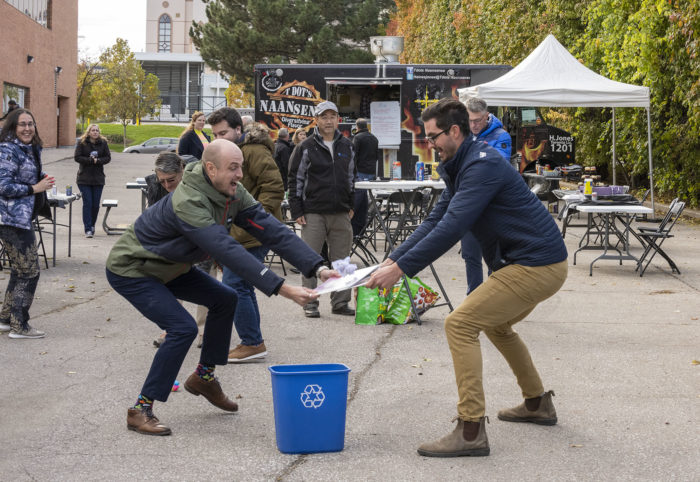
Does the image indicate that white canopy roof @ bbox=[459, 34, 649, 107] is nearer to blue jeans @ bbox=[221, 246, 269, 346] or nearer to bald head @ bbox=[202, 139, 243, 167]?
blue jeans @ bbox=[221, 246, 269, 346]

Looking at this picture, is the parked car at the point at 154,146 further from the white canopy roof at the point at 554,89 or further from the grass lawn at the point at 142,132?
the white canopy roof at the point at 554,89

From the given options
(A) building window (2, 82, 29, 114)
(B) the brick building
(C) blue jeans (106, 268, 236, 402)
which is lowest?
(C) blue jeans (106, 268, 236, 402)

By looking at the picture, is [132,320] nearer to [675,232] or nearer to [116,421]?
[116,421]

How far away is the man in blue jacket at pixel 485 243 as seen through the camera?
4.79 m

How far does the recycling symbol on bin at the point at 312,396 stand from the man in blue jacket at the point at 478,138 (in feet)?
10.6

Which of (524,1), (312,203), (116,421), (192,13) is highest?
(192,13)

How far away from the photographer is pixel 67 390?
6.14 meters

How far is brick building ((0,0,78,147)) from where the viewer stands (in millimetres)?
36500

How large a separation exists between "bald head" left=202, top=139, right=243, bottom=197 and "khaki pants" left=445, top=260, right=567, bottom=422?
1.38m

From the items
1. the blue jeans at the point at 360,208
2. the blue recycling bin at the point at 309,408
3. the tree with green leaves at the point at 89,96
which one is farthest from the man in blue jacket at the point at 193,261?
the tree with green leaves at the point at 89,96

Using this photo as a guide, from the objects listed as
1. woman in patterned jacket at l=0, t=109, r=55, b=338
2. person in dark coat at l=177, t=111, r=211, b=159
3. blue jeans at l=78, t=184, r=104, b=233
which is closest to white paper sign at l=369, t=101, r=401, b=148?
blue jeans at l=78, t=184, r=104, b=233

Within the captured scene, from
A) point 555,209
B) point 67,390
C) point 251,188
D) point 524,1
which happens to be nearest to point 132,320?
point 251,188

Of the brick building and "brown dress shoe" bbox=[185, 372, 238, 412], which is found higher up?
the brick building

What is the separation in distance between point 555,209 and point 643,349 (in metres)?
12.8
